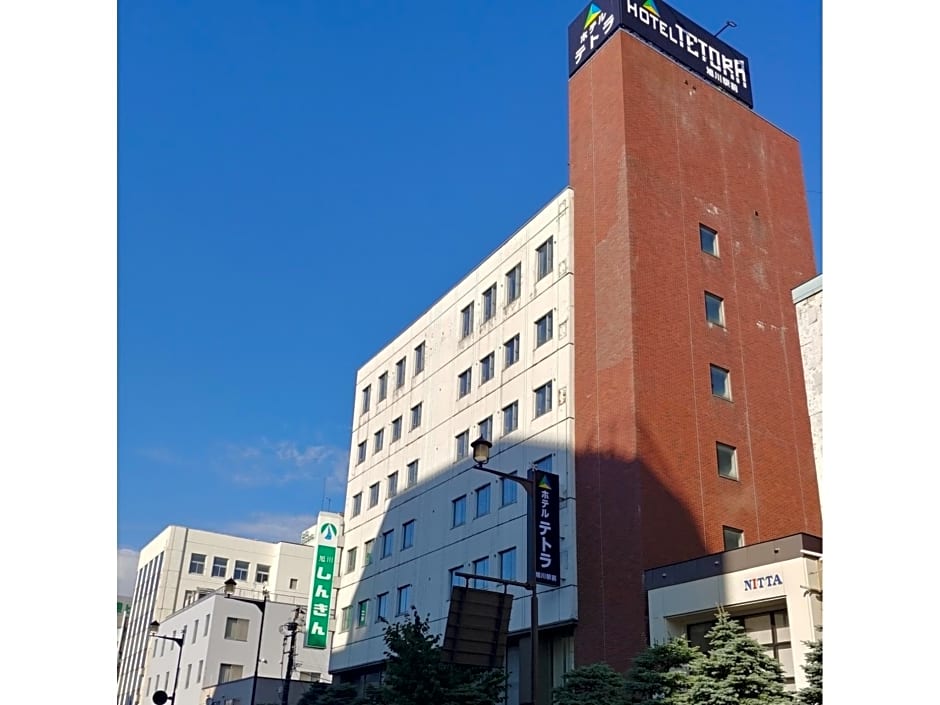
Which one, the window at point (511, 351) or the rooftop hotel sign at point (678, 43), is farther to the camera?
the rooftop hotel sign at point (678, 43)

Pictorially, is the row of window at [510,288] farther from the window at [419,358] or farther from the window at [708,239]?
the window at [708,239]

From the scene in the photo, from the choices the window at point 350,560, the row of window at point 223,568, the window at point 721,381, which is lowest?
the window at point 350,560

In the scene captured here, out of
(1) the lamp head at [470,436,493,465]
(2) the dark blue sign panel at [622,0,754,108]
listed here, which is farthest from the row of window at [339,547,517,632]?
(2) the dark blue sign panel at [622,0,754,108]

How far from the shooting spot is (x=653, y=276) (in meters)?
41.8

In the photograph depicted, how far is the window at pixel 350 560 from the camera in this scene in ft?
192

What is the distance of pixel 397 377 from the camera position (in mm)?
59781

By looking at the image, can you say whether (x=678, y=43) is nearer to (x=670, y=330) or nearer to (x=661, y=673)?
(x=670, y=330)

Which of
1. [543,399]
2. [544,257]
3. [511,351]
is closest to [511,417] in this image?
[543,399]

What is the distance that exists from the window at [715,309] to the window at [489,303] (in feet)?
39.5

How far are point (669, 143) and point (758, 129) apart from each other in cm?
858

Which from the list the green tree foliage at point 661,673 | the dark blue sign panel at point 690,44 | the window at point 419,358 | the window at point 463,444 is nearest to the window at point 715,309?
the window at point 463,444

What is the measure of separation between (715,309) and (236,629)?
2111 inches
